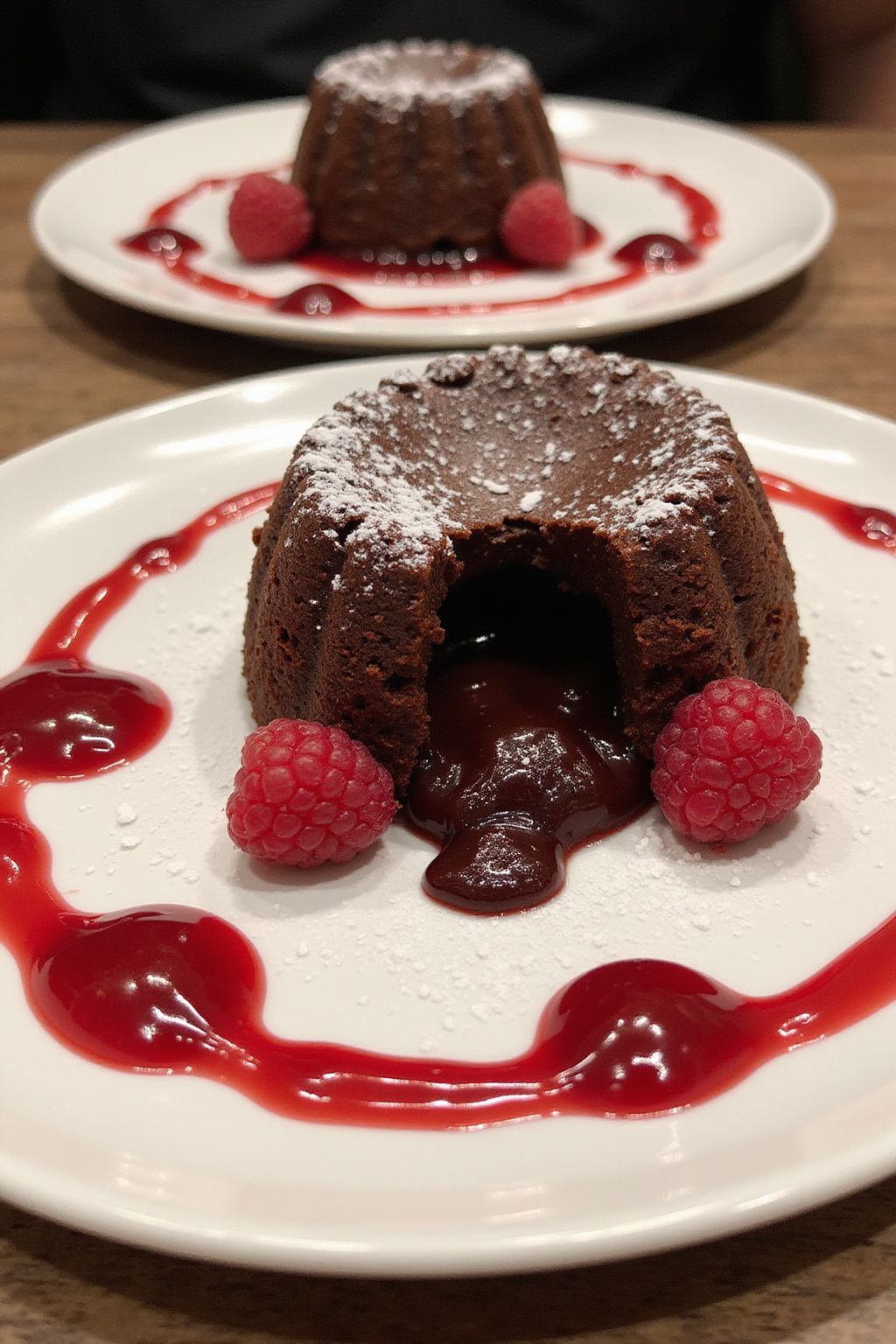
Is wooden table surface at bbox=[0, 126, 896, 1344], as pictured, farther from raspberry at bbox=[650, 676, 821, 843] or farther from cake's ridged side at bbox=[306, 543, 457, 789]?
cake's ridged side at bbox=[306, 543, 457, 789]

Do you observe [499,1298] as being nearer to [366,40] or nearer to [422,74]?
[422,74]

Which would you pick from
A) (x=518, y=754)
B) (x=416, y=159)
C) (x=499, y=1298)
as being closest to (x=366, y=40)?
(x=416, y=159)

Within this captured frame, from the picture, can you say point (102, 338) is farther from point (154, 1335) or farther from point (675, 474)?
point (154, 1335)

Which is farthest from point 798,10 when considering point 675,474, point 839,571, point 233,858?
point 233,858

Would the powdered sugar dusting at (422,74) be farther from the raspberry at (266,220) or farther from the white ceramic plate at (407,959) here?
the white ceramic plate at (407,959)

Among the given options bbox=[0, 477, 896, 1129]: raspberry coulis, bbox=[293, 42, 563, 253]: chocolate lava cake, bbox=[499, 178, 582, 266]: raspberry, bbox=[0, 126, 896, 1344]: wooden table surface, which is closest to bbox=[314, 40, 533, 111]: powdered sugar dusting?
bbox=[293, 42, 563, 253]: chocolate lava cake

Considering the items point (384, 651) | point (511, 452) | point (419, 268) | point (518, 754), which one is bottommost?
point (419, 268)

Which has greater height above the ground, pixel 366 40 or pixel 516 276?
pixel 366 40
